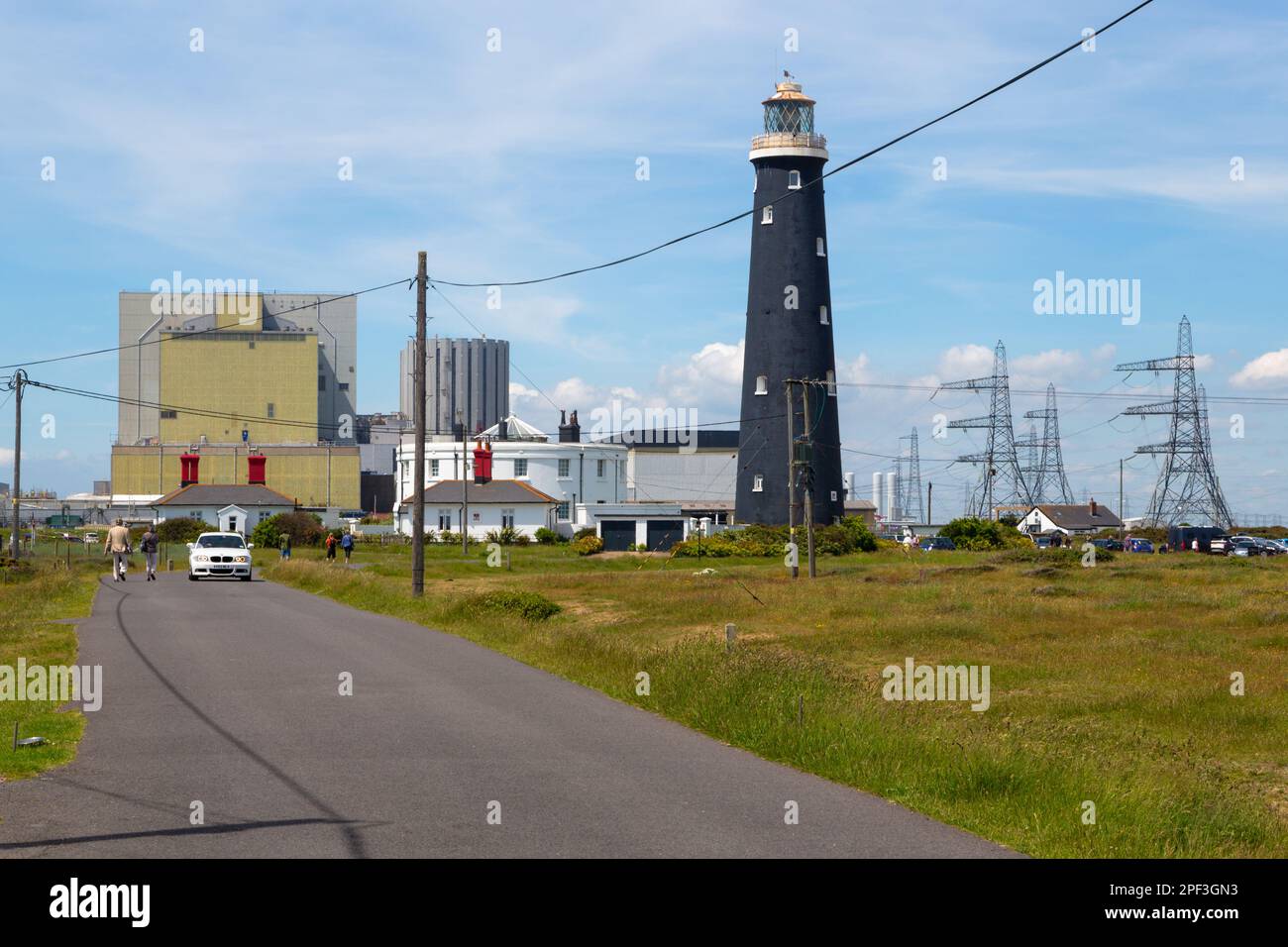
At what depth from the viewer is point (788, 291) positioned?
68.6 m

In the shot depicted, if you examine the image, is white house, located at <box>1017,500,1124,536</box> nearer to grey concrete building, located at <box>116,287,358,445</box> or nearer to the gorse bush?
the gorse bush

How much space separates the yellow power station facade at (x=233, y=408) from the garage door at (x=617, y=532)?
38.7 metres

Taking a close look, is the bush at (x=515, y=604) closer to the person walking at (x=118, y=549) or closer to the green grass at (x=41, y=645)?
the green grass at (x=41, y=645)

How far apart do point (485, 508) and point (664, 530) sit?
476 inches

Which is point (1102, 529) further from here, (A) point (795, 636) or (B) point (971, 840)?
(B) point (971, 840)

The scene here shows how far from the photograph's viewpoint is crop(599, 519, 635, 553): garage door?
8944cm

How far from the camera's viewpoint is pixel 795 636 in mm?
26734

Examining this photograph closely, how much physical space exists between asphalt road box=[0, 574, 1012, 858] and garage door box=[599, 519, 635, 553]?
71.2m

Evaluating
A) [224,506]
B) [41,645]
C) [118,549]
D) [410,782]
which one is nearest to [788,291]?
[118,549]

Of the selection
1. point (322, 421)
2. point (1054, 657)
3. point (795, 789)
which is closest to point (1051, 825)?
point (795, 789)

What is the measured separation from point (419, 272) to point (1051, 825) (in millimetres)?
27298

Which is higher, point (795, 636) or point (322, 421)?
point (322, 421)

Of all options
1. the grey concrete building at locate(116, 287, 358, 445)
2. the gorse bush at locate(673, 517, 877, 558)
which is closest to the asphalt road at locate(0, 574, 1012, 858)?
the gorse bush at locate(673, 517, 877, 558)
